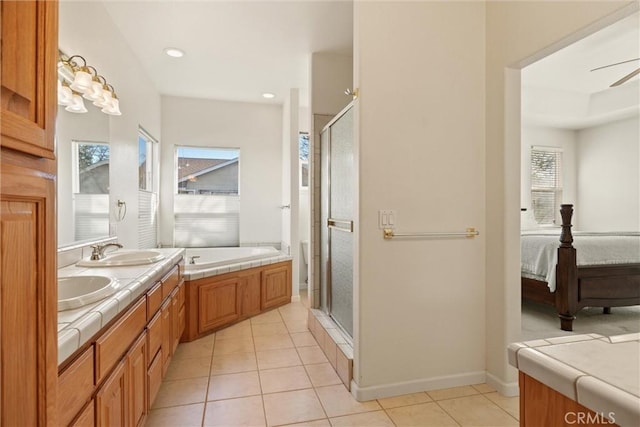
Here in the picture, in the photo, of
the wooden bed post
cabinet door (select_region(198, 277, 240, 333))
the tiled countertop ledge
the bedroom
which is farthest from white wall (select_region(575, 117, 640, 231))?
cabinet door (select_region(198, 277, 240, 333))

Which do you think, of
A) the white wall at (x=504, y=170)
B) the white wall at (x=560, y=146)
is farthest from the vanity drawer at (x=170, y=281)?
the white wall at (x=560, y=146)

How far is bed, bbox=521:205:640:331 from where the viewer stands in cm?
300

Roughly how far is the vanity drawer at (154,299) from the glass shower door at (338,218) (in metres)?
1.25

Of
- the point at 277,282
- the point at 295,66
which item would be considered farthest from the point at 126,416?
the point at 295,66

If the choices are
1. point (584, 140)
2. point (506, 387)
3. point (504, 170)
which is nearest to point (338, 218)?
point (504, 170)

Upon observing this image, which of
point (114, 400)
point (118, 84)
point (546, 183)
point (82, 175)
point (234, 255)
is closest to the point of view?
point (114, 400)

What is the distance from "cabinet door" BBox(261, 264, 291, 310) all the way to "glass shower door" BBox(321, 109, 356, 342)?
88 centimetres

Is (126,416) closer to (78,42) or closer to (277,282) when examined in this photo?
(78,42)

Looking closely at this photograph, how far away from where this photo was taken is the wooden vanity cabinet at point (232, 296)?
2920 millimetres

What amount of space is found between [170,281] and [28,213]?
1.78 meters

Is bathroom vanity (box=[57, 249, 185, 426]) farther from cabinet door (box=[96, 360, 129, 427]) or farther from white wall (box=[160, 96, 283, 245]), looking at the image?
white wall (box=[160, 96, 283, 245])

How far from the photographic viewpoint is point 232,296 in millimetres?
3281

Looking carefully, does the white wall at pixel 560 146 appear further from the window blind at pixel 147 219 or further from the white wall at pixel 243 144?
the window blind at pixel 147 219

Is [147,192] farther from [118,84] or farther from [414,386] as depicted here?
[414,386]
